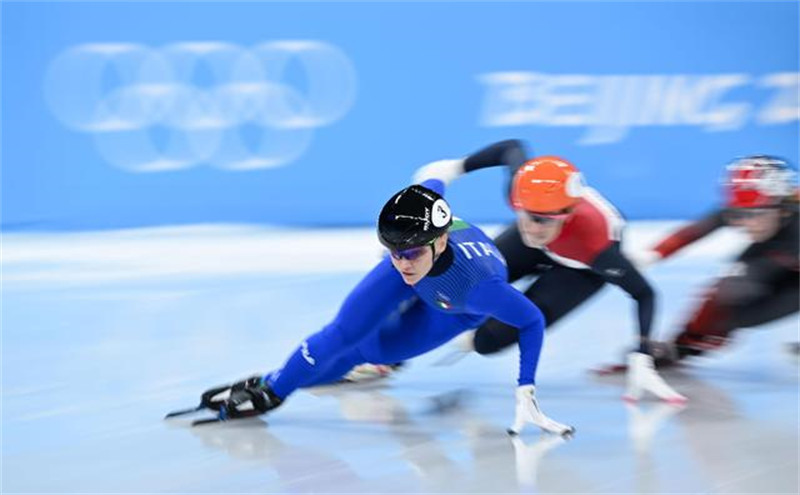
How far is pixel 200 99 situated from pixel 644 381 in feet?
15.1

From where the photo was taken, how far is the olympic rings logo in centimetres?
789

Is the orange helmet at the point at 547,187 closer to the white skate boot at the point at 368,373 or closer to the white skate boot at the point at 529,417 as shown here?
the white skate boot at the point at 529,417

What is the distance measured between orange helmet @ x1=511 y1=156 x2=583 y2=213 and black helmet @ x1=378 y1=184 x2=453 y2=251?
0.62 meters

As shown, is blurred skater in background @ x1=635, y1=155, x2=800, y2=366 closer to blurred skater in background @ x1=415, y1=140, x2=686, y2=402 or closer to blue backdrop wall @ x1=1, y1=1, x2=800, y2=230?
blurred skater in background @ x1=415, y1=140, x2=686, y2=402

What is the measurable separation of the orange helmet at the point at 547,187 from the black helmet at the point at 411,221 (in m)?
0.62

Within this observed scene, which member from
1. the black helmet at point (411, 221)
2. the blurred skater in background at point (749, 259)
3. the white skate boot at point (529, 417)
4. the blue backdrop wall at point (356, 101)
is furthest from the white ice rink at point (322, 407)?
the blue backdrop wall at point (356, 101)

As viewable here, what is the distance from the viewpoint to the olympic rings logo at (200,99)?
789 centimetres

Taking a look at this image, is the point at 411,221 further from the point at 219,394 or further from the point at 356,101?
the point at 356,101

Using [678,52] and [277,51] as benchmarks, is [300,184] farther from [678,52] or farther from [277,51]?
[678,52]

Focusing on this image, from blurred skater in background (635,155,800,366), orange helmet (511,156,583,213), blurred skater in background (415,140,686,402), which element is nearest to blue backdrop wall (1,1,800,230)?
blurred skater in background (415,140,686,402)

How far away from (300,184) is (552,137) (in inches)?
72.0

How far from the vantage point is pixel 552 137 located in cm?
841

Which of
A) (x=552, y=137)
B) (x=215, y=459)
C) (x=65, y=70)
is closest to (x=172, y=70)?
(x=65, y=70)

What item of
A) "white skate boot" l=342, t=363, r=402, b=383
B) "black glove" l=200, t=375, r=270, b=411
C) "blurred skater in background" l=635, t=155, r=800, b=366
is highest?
"blurred skater in background" l=635, t=155, r=800, b=366
